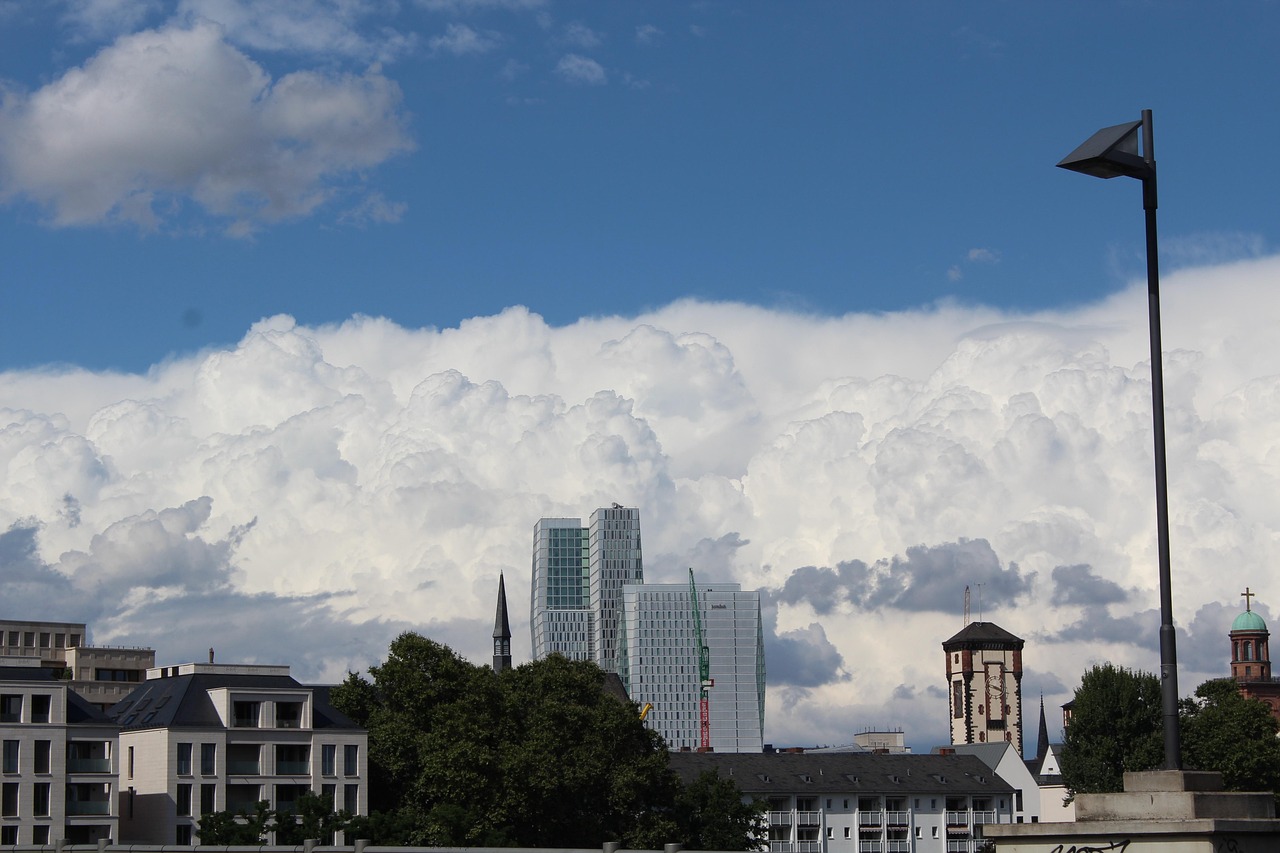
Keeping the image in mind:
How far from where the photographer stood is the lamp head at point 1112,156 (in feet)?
54.4

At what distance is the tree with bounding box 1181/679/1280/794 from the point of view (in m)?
119

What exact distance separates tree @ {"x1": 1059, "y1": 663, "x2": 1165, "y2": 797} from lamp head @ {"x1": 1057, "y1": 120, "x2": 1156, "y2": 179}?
10969cm

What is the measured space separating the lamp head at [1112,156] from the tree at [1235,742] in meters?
108

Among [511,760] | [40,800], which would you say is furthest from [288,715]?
[511,760]

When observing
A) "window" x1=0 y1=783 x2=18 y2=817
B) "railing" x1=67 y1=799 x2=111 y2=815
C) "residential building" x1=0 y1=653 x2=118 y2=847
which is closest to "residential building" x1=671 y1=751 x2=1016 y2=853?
"railing" x1=67 y1=799 x2=111 y2=815

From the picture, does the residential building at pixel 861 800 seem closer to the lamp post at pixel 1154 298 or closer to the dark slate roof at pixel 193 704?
the dark slate roof at pixel 193 704

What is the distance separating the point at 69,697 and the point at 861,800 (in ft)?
304

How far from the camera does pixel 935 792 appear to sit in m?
176

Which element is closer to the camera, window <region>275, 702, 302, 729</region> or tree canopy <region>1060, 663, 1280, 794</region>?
window <region>275, 702, 302, 729</region>

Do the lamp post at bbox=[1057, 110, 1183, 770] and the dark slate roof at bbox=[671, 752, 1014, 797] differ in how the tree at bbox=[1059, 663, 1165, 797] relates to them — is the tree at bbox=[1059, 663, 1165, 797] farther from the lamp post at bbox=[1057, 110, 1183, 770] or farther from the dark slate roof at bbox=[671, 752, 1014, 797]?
the lamp post at bbox=[1057, 110, 1183, 770]

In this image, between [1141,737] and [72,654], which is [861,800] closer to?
[1141,737]

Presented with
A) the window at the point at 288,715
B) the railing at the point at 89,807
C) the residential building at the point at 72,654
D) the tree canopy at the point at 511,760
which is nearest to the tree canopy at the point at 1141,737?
the tree canopy at the point at 511,760

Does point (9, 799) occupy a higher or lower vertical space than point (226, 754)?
lower

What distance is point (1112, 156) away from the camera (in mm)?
16688
